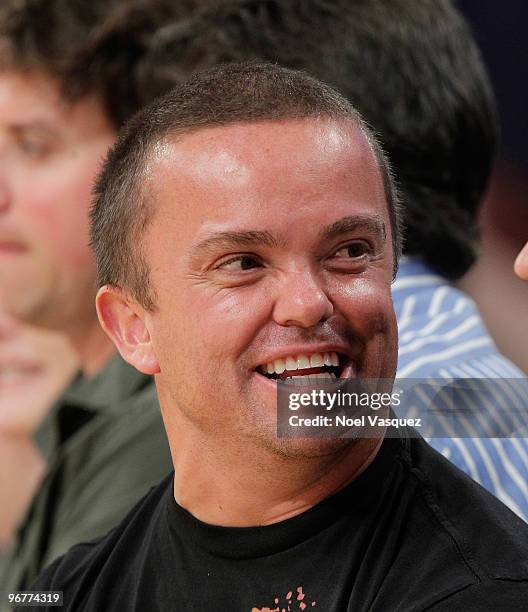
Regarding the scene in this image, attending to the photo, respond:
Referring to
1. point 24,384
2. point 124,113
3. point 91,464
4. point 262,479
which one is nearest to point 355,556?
point 262,479

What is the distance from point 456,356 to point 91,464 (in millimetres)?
801

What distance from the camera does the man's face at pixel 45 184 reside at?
7.44 ft

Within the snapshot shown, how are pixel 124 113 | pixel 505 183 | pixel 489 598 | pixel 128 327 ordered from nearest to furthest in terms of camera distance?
pixel 489 598 → pixel 128 327 → pixel 124 113 → pixel 505 183

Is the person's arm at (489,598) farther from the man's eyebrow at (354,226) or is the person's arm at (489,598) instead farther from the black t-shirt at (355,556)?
the man's eyebrow at (354,226)

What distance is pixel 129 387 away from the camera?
7.39ft

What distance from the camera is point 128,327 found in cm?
129

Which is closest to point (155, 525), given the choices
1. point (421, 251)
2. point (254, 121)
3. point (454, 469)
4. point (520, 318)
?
point (454, 469)

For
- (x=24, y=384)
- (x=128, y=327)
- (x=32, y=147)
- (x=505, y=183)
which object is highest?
(x=128, y=327)

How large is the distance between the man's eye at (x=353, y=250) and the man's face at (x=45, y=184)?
1.19 m

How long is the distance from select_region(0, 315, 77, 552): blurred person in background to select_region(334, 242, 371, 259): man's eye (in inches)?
56.0

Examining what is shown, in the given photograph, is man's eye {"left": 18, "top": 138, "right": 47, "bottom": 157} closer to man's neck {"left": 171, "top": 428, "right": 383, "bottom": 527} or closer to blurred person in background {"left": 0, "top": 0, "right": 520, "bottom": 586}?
blurred person in background {"left": 0, "top": 0, "right": 520, "bottom": 586}

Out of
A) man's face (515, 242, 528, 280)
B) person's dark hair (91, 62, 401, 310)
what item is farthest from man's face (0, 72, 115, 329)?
man's face (515, 242, 528, 280)

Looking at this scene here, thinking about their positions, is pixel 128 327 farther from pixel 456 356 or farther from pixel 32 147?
pixel 32 147

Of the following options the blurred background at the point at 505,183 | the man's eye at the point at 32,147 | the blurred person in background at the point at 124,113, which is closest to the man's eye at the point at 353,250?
the blurred person in background at the point at 124,113
